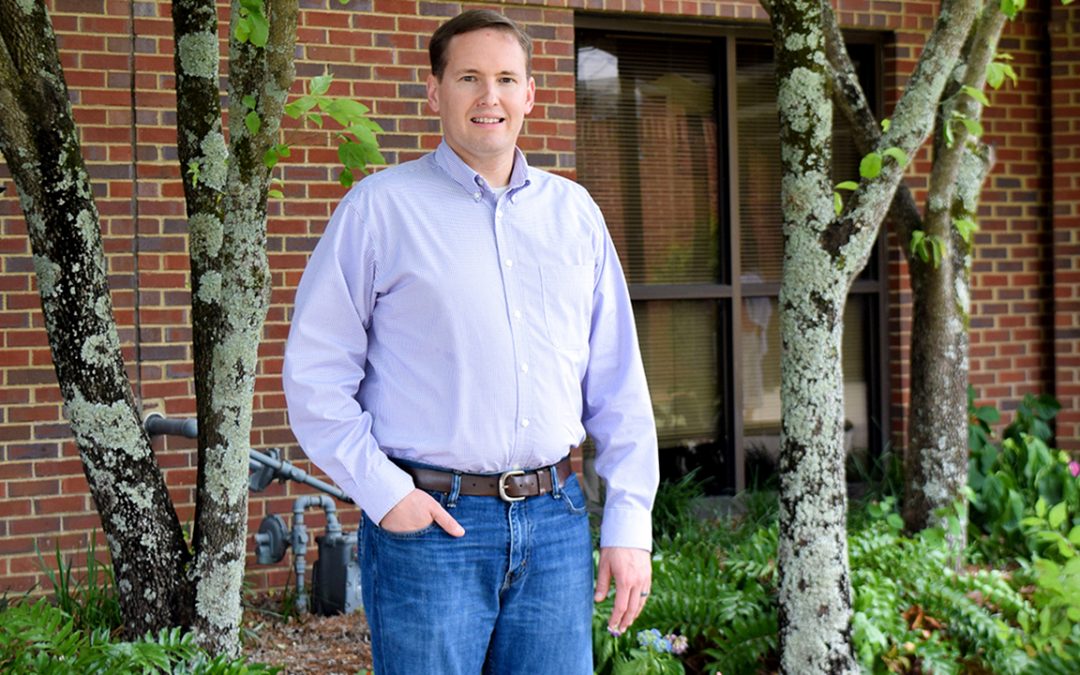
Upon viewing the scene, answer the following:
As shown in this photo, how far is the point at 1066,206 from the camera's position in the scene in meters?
7.29

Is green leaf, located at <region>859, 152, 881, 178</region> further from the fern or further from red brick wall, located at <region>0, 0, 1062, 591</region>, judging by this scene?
red brick wall, located at <region>0, 0, 1062, 591</region>

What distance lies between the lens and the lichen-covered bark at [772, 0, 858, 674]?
4.14 metres

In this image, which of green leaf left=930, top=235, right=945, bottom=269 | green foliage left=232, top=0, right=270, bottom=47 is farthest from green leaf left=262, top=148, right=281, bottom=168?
green leaf left=930, top=235, right=945, bottom=269

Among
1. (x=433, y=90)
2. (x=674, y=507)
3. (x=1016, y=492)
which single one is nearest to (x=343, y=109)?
(x=433, y=90)

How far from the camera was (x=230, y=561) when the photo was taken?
3951 millimetres

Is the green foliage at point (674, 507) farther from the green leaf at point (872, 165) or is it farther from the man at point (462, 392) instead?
the man at point (462, 392)

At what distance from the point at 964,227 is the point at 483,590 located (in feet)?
10.6

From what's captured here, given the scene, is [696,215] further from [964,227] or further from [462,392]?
[462,392]

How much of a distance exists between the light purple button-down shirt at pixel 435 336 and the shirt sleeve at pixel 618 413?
0.06 feet

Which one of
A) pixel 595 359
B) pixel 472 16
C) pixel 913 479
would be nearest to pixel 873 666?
pixel 913 479

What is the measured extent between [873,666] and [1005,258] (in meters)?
3.68

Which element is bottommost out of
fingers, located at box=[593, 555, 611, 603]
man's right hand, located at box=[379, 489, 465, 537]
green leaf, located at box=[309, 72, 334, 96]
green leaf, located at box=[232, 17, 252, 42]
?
fingers, located at box=[593, 555, 611, 603]

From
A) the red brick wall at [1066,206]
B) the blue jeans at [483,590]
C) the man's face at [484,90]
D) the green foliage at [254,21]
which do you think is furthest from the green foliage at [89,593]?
the red brick wall at [1066,206]

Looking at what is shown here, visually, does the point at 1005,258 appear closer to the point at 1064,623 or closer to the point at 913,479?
the point at 913,479
